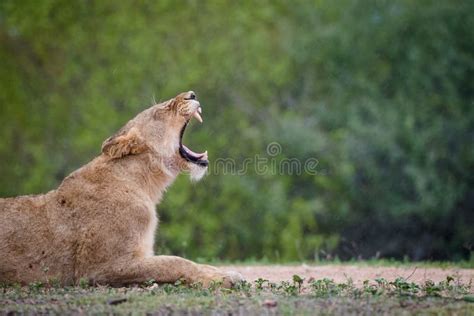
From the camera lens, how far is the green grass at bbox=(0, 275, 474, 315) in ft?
18.0

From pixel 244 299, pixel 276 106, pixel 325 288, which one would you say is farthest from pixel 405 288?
pixel 276 106

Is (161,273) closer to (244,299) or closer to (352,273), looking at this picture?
(244,299)

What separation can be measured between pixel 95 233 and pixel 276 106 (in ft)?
40.5

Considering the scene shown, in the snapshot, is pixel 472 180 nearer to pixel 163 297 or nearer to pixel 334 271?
pixel 334 271

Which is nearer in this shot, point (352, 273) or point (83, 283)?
point (83, 283)

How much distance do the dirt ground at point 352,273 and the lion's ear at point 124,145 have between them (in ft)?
5.13

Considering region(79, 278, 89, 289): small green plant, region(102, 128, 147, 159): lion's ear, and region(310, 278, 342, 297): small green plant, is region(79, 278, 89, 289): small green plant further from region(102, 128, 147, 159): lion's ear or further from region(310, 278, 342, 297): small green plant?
region(310, 278, 342, 297): small green plant

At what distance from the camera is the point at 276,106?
18.8m

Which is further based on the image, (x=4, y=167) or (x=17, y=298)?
(x=4, y=167)

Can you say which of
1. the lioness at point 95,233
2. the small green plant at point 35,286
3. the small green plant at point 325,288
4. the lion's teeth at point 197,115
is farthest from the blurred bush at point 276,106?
the small green plant at point 35,286

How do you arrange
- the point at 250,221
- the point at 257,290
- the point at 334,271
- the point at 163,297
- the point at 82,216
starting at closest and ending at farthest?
the point at 163,297 → the point at 257,290 → the point at 82,216 → the point at 334,271 → the point at 250,221

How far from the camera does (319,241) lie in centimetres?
1633

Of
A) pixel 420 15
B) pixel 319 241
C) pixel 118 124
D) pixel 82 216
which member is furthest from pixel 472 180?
pixel 82 216

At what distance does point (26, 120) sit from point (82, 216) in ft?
43.7
